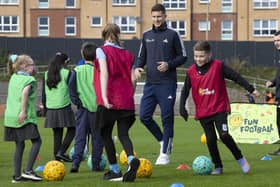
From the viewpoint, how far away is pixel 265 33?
73.2 metres

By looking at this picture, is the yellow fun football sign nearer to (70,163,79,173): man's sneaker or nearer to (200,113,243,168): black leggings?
(200,113,243,168): black leggings

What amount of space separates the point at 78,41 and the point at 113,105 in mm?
57636

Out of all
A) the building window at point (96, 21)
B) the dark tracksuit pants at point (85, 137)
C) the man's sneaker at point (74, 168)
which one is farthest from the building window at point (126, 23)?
the man's sneaker at point (74, 168)

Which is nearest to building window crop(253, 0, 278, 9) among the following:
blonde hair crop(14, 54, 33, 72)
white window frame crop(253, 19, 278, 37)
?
white window frame crop(253, 19, 278, 37)

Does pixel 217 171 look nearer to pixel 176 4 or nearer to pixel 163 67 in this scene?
pixel 163 67

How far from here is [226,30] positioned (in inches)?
2881

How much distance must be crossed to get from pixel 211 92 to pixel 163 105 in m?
1.53

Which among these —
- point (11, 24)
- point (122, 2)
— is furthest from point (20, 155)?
point (11, 24)

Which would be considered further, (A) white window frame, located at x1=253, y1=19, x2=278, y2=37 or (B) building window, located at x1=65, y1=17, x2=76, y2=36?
(B) building window, located at x1=65, y1=17, x2=76, y2=36

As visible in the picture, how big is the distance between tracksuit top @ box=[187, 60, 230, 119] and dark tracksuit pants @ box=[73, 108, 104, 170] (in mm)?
1492

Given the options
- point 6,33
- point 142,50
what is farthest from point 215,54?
point 142,50

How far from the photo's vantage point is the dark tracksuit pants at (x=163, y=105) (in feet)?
40.5

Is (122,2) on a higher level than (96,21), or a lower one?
higher

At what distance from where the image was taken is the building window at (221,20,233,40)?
72875 millimetres
